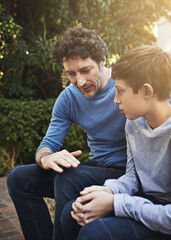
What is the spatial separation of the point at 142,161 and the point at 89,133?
0.75 metres

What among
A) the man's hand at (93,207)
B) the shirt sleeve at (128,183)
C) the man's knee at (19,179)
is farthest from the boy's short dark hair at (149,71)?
the man's knee at (19,179)

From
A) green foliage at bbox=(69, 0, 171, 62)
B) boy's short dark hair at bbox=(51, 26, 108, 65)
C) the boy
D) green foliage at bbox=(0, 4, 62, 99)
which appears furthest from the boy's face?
green foliage at bbox=(69, 0, 171, 62)

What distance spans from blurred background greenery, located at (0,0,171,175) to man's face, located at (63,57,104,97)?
3166mm

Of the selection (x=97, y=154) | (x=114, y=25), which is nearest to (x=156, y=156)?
(x=97, y=154)

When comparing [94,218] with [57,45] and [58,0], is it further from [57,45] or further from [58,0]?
[58,0]

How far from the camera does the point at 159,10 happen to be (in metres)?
6.57

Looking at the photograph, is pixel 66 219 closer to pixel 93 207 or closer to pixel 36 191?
pixel 93 207

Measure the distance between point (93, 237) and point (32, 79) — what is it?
5611 millimetres

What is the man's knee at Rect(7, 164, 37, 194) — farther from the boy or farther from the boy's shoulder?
the boy's shoulder

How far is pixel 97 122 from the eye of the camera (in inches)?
91.4

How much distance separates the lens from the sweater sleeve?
4.40 feet

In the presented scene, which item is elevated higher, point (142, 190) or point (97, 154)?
point (97, 154)

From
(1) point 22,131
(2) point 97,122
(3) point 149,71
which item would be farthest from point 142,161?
(1) point 22,131

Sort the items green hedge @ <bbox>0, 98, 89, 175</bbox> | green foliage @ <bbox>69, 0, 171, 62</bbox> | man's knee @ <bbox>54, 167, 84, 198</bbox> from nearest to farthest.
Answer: man's knee @ <bbox>54, 167, 84, 198</bbox> < green hedge @ <bbox>0, 98, 89, 175</bbox> < green foliage @ <bbox>69, 0, 171, 62</bbox>
